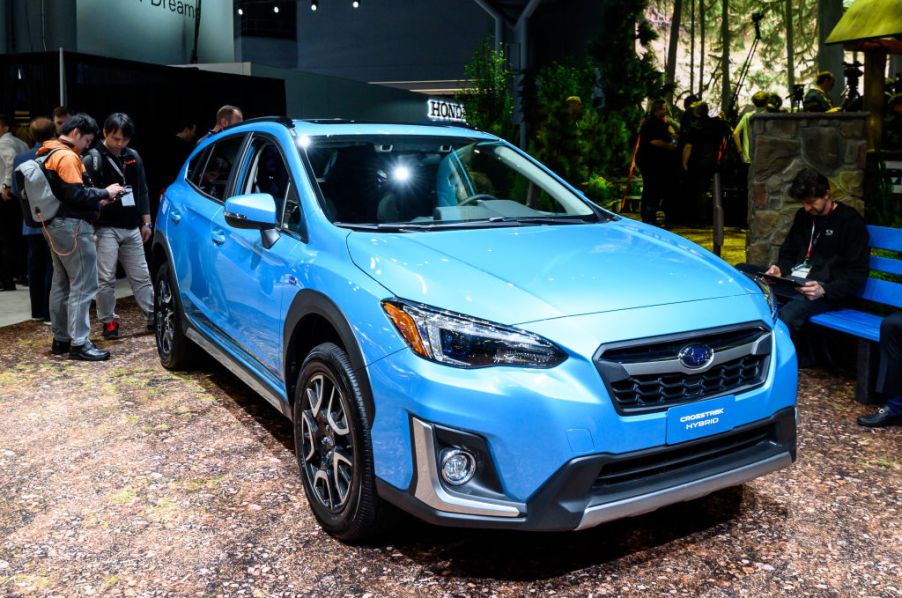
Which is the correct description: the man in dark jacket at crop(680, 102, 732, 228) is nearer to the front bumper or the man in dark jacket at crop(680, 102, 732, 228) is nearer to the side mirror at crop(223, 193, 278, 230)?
the side mirror at crop(223, 193, 278, 230)

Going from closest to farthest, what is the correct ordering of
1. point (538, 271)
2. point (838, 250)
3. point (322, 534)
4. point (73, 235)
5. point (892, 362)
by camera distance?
point (538, 271), point (322, 534), point (892, 362), point (838, 250), point (73, 235)

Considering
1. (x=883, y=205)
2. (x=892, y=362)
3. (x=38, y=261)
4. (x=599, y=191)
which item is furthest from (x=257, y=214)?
(x=599, y=191)

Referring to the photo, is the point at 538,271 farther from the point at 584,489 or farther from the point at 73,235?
the point at 73,235

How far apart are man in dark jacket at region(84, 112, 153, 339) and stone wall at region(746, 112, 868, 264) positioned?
17.0 ft

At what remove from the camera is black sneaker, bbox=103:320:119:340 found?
774 cm

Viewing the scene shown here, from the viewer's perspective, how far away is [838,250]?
6.19 meters

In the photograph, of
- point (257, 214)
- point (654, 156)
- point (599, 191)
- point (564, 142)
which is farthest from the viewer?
point (599, 191)

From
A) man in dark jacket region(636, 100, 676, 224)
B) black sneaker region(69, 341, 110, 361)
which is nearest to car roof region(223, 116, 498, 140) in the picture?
black sneaker region(69, 341, 110, 361)

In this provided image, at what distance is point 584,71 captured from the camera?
19516mm

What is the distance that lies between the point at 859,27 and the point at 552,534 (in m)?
8.28

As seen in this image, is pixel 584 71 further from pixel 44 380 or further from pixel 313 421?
pixel 313 421

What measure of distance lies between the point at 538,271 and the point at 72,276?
4600mm

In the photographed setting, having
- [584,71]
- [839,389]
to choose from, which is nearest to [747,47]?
[584,71]

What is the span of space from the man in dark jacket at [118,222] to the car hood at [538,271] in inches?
167
